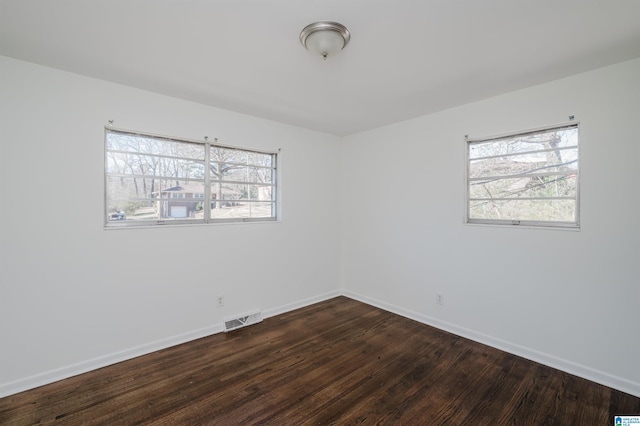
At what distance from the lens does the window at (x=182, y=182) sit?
8.48ft

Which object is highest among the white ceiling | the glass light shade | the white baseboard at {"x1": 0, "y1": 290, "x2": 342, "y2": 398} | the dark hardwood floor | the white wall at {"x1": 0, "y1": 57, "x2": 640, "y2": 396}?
the white ceiling

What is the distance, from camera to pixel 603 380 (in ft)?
7.26

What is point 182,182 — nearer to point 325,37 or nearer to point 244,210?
point 244,210

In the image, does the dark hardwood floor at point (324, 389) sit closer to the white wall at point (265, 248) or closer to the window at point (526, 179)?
the white wall at point (265, 248)

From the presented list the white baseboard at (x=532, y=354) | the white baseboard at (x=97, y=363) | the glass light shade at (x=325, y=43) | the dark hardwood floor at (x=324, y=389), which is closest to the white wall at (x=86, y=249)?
the white baseboard at (x=97, y=363)

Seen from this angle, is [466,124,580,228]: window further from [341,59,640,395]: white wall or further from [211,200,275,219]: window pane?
[211,200,275,219]: window pane

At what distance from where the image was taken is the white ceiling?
156 cm

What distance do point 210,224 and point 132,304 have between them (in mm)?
1022

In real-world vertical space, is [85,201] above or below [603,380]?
above

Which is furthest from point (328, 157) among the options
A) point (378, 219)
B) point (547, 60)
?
point (547, 60)

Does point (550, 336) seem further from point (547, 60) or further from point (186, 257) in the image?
point (186, 257)

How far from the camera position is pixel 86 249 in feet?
7.80

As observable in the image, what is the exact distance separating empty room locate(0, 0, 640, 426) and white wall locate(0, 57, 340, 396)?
0.02m

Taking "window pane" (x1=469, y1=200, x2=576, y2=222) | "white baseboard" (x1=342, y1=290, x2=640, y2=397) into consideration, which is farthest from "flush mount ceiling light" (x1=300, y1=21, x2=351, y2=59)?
"white baseboard" (x1=342, y1=290, x2=640, y2=397)
